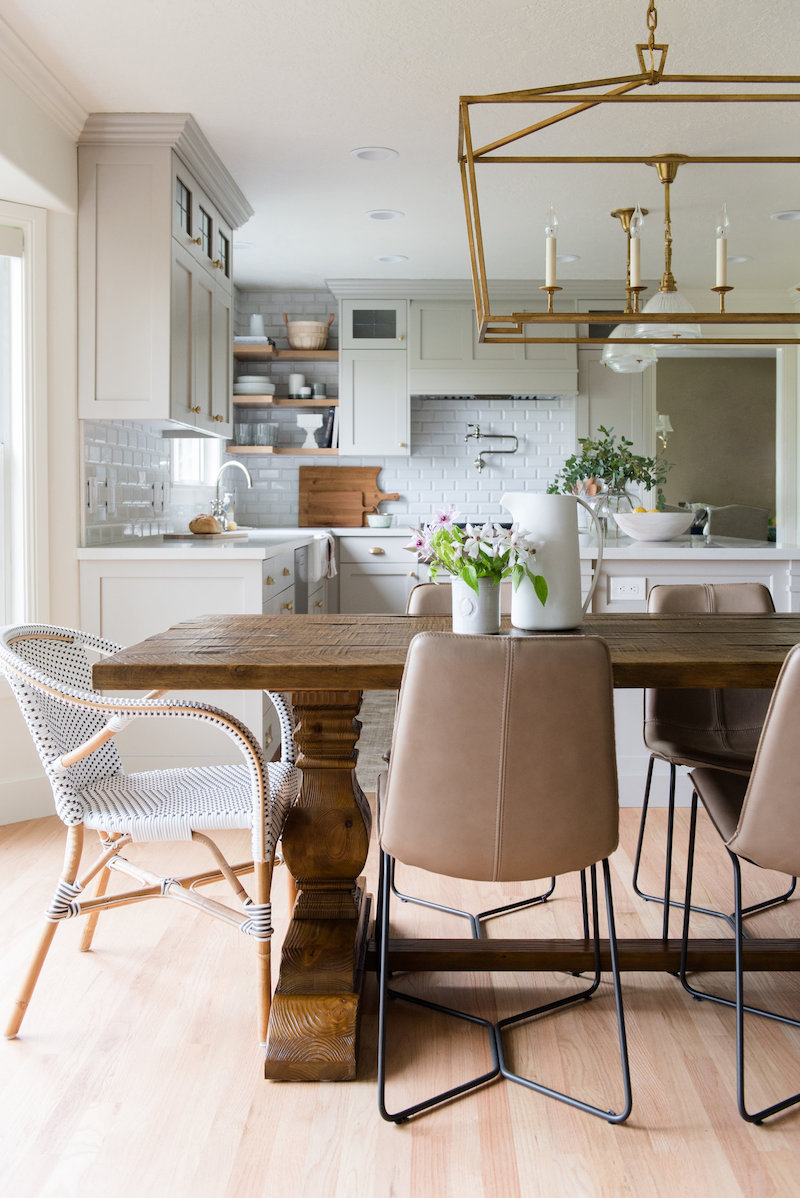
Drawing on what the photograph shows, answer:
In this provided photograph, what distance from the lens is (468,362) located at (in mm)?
6488

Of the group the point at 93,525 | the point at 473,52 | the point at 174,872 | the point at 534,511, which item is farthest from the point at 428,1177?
the point at 473,52

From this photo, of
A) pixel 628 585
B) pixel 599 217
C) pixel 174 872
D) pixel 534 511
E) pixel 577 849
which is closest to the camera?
pixel 577 849

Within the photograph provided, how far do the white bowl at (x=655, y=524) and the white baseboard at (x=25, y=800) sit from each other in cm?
240

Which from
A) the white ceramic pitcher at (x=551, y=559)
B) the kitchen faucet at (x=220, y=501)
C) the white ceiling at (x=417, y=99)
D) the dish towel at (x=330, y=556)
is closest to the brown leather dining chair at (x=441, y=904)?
the white ceramic pitcher at (x=551, y=559)

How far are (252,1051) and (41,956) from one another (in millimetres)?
478

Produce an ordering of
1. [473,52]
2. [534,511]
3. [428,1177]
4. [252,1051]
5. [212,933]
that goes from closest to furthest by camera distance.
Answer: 1. [428,1177]
2. [252,1051]
3. [534,511]
4. [212,933]
5. [473,52]

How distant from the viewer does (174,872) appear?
3.01 m

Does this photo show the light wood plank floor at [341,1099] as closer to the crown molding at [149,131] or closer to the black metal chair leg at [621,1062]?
the black metal chair leg at [621,1062]

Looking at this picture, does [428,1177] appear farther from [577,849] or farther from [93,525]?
[93,525]

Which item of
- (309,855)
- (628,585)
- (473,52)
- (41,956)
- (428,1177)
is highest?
(473,52)

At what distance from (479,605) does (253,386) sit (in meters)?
4.67

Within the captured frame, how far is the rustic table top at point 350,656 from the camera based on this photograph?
6.12 feet

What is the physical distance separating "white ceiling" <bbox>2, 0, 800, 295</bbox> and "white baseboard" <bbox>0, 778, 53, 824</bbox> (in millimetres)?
2440

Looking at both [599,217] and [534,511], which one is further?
[599,217]
